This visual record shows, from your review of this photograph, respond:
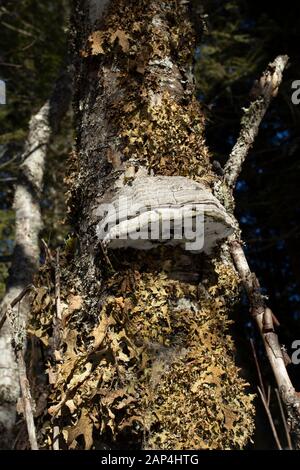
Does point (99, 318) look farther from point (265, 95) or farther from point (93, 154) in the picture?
point (265, 95)

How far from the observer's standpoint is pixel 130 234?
1479 millimetres

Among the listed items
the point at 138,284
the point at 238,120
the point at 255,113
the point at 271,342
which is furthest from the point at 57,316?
the point at 238,120

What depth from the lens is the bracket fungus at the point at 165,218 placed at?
1.48 metres

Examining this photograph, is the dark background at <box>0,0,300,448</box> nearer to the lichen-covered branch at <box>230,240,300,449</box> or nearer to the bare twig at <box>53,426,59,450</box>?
the lichen-covered branch at <box>230,240,300,449</box>

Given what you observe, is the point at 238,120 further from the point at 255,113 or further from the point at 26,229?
the point at 255,113

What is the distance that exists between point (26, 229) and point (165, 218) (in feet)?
12.4

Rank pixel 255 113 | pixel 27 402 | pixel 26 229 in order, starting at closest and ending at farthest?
pixel 27 402 → pixel 255 113 → pixel 26 229

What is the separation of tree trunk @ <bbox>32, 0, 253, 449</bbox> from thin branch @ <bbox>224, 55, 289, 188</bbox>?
229 millimetres

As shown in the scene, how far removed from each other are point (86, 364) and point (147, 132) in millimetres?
724

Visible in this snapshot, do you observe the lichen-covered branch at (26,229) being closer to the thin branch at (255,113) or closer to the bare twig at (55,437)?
the thin branch at (255,113)

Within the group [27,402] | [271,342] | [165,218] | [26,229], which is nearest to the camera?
[27,402]

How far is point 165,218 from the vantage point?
1468mm

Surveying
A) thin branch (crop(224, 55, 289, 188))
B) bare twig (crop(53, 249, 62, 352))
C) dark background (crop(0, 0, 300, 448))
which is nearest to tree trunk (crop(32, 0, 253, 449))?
bare twig (crop(53, 249, 62, 352))

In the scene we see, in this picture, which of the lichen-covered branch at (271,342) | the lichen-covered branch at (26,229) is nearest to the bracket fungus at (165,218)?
A: the lichen-covered branch at (271,342)
